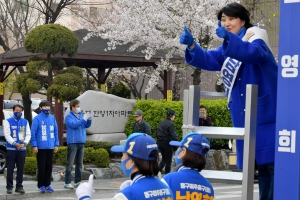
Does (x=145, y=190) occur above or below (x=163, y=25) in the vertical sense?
below

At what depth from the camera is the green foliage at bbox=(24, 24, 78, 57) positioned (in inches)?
672

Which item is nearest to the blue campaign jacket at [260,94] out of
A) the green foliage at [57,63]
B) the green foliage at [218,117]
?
the green foliage at [57,63]

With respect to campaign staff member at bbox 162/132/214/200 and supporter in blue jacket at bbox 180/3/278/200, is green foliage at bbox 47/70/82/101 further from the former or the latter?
supporter in blue jacket at bbox 180/3/278/200

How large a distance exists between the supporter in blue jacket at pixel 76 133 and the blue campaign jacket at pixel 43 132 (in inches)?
26.8

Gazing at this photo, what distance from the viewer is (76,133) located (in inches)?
592

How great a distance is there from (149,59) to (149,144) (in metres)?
20.1

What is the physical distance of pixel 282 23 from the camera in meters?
3.27

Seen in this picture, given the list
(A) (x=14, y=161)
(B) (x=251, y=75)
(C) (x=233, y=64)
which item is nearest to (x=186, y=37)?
(C) (x=233, y=64)

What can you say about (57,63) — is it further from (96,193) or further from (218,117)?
(218,117)

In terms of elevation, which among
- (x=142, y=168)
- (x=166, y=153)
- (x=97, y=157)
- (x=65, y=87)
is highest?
(x=65, y=87)

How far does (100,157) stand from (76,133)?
286cm

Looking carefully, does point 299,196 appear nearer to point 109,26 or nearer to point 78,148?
point 78,148

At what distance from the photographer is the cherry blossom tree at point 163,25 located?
76.6 feet

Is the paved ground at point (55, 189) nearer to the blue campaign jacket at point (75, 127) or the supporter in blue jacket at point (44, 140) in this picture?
the supporter in blue jacket at point (44, 140)
